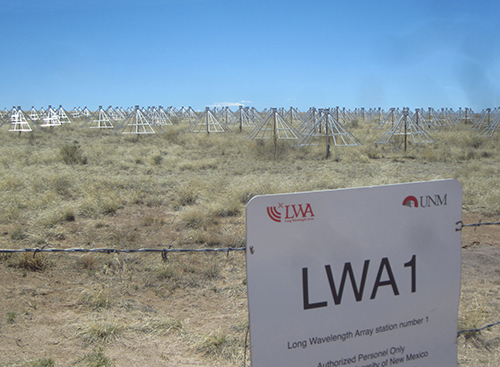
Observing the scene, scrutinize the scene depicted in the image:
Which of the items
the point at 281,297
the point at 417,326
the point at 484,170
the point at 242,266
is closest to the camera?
the point at 281,297

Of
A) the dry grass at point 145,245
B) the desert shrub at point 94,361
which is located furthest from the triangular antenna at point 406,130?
the desert shrub at point 94,361

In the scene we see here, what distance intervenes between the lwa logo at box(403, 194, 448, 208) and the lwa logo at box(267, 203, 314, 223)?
53 centimetres

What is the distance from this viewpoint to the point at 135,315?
3.80 metres

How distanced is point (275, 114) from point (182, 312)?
2040 centimetres

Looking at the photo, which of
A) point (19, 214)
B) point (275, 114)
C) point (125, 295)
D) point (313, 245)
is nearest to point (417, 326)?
point (313, 245)

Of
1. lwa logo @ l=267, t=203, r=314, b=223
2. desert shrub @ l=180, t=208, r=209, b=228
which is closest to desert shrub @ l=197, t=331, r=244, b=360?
lwa logo @ l=267, t=203, r=314, b=223

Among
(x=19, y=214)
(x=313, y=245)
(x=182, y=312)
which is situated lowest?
(x=182, y=312)

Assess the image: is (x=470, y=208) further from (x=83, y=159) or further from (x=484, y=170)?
(x=83, y=159)

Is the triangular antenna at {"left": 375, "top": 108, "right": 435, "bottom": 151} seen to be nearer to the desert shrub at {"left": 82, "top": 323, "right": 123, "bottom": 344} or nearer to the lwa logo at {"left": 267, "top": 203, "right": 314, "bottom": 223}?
the desert shrub at {"left": 82, "top": 323, "right": 123, "bottom": 344}

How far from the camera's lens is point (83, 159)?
14664 millimetres

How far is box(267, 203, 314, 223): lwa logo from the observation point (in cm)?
167

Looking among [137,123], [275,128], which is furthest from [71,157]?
[137,123]

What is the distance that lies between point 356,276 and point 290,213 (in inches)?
18.0

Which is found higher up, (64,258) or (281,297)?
(281,297)
